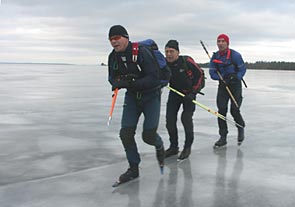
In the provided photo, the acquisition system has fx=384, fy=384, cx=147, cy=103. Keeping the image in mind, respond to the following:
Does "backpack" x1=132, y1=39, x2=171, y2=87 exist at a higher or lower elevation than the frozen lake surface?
higher

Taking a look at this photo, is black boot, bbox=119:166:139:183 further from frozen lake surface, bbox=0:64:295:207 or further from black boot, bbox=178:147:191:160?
black boot, bbox=178:147:191:160

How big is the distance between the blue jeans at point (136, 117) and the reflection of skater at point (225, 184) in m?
0.99

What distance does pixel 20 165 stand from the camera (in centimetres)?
521

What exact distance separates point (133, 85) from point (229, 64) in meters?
2.80

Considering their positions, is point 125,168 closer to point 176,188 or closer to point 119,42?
point 176,188

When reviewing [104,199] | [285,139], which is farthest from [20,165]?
[285,139]

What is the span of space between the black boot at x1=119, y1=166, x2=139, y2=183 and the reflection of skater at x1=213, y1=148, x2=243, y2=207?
988 millimetres

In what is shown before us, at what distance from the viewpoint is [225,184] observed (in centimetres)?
451

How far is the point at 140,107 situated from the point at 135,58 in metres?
0.63

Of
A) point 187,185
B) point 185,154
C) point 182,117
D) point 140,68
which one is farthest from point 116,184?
point 182,117

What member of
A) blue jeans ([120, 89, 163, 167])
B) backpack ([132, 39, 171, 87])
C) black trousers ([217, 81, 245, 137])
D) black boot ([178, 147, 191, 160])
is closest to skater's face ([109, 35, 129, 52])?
backpack ([132, 39, 171, 87])

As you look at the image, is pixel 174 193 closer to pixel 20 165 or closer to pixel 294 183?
pixel 294 183

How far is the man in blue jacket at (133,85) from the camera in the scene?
14.5 ft

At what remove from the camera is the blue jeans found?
15.2ft
